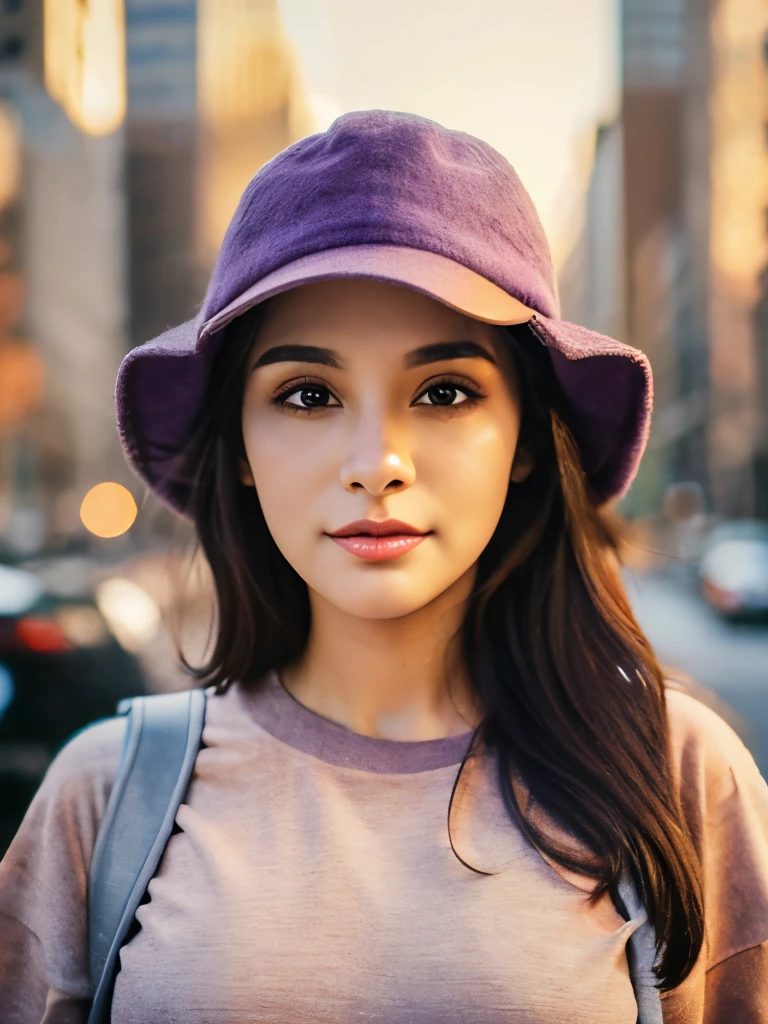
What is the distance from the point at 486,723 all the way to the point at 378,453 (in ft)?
1.43

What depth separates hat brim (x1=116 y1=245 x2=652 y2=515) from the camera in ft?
3.17

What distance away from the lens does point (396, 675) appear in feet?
3.94

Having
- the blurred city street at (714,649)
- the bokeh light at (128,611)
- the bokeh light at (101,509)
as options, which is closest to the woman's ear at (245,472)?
the blurred city street at (714,649)

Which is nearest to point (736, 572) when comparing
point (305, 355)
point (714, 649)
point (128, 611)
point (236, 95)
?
point (714, 649)

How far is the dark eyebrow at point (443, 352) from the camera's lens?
1.02 metres

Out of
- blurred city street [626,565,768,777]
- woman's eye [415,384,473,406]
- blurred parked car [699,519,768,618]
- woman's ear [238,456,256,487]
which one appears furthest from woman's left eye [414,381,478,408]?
blurred parked car [699,519,768,618]

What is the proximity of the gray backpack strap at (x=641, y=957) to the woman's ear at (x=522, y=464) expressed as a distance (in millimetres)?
542

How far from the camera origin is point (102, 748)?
120 centimetres

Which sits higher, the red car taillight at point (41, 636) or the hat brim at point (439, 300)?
the hat brim at point (439, 300)

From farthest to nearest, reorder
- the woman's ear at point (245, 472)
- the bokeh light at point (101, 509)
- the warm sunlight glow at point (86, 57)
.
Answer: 1. the bokeh light at point (101, 509)
2. the warm sunlight glow at point (86, 57)
3. the woman's ear at point (245, 472)

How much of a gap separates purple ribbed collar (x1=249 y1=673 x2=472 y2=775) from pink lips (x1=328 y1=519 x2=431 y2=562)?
0.29 m

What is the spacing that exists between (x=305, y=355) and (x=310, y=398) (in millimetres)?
58

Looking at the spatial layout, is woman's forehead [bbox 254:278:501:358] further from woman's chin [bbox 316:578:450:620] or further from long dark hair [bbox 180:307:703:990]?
woman's chin [bbox 316:578:450:620]

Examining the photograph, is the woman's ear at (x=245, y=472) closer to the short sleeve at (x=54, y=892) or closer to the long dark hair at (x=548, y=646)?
the long dark hair at (x=548, y=646)
